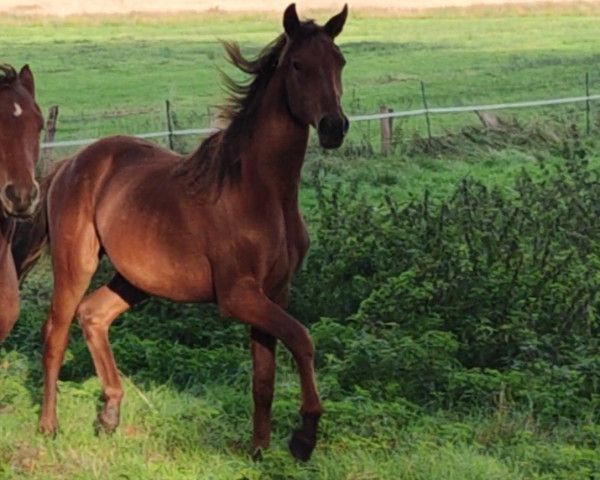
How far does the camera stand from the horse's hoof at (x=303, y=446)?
6.79m

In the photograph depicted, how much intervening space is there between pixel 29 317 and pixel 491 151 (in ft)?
33.9

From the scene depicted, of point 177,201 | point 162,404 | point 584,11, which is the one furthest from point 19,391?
point 584,11

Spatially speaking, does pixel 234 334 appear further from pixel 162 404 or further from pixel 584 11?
pixel 584 11

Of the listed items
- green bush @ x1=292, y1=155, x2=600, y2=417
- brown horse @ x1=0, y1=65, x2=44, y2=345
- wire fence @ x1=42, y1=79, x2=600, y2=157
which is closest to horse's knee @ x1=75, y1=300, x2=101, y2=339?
brown horse @ x1=0, y1=65, x2=44, y2=345

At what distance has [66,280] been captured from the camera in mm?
8023

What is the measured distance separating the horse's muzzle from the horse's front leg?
70.6 inches

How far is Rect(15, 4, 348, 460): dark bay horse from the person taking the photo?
273 inches

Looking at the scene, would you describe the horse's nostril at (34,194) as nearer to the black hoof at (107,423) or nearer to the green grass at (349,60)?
the black hoof at (107,423)

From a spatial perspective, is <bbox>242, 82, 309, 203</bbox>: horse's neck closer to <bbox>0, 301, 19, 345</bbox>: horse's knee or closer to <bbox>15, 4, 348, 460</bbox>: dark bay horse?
<bbox>15, 4, 348, 460</bbox>: dark bay horse

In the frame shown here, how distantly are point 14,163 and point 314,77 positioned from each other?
1.51 m

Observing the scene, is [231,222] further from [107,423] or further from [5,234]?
[107,423]

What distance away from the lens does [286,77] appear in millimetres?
7102

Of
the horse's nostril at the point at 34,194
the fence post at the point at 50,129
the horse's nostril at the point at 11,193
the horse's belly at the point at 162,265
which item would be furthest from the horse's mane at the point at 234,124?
the fence post at the point at 50,129

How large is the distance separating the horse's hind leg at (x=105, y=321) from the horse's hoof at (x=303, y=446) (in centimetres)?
128
